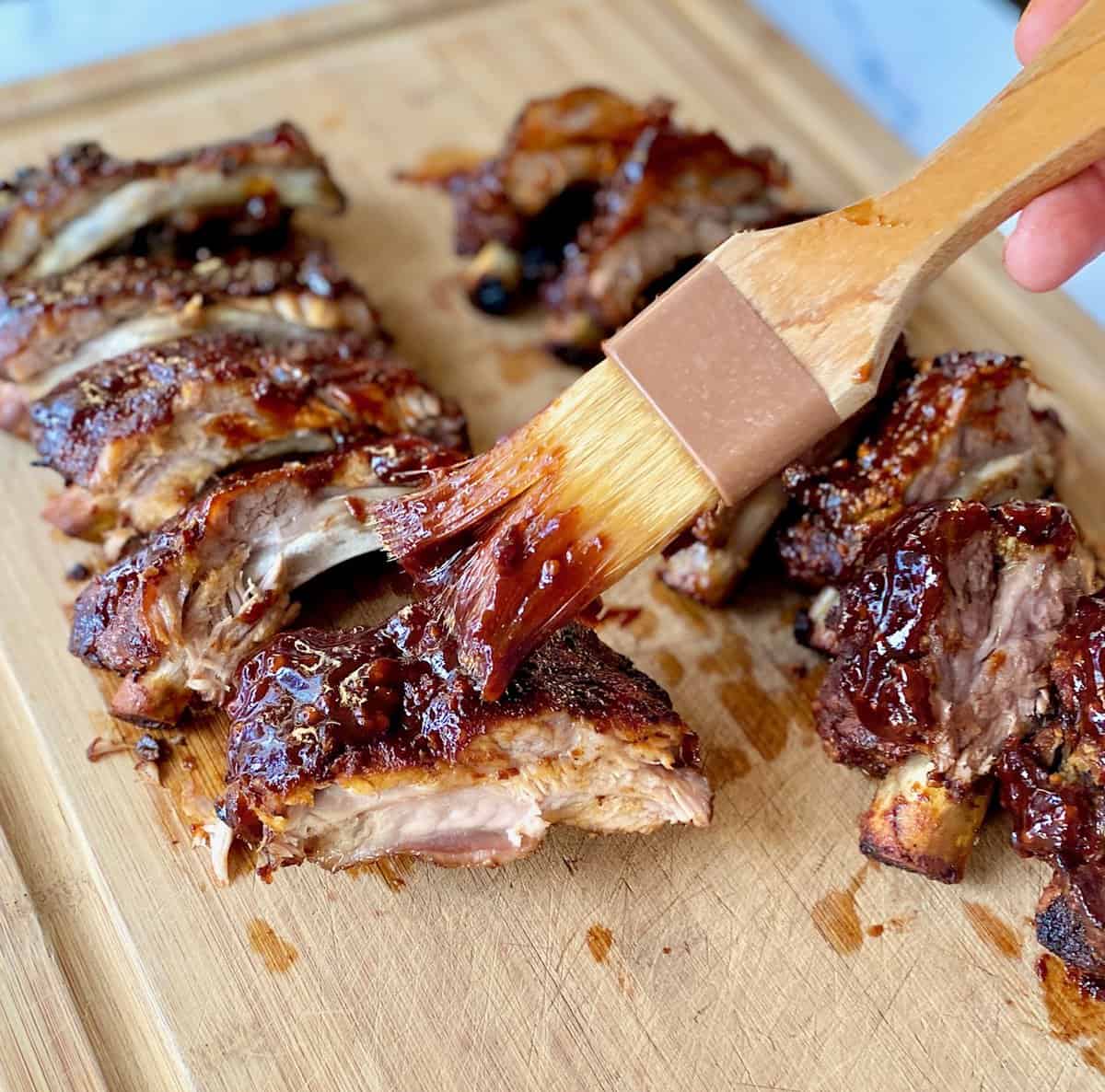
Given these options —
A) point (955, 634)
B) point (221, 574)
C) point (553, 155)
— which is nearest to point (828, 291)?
point (955, 634)

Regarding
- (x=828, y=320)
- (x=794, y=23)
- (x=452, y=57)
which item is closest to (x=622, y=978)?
(x=828, y=320)

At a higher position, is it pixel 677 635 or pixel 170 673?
pixel 677 635

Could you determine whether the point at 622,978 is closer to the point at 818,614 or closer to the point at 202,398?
the point at 818,614

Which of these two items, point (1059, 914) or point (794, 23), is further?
point (794, 23)

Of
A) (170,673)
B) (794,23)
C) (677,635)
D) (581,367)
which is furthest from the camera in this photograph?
(794,23)

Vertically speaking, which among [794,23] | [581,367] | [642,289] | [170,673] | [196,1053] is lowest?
[196,1053]

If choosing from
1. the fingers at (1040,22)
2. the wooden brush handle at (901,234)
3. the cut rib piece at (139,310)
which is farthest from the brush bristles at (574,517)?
the fingers at (1040,22)

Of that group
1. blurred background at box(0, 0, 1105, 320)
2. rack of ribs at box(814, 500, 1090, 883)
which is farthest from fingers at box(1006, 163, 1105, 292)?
blurred background at box(0, 0, 1105, 320)

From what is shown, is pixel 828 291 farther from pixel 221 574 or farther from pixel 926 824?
pixel 221 574

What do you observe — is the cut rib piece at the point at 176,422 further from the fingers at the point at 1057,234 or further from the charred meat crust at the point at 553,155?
the fingers at the point at 1057,234

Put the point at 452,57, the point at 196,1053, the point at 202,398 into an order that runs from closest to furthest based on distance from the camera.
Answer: the point at 196,1053
the point at 202,398
the point at 452,57
